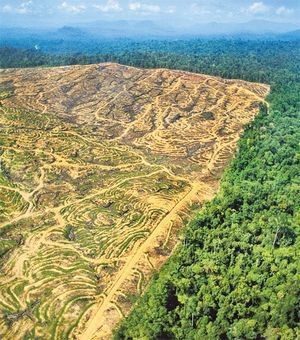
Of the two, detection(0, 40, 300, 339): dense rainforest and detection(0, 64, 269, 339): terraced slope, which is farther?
detection(0, 64, 269, 339): terraced slope

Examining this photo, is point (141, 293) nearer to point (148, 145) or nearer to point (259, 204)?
point (259, 204)

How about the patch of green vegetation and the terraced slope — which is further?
the terraced slope

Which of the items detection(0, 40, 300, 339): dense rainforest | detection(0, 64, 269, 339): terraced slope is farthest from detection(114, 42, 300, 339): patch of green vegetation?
detection(0, 64, 269, 339): terraced slope

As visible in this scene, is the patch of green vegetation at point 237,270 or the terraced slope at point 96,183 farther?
the terraced slope at point 96,183

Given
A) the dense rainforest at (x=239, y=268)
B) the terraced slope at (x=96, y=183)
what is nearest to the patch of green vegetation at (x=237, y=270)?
the dense rainforest at (x=239, y=268)

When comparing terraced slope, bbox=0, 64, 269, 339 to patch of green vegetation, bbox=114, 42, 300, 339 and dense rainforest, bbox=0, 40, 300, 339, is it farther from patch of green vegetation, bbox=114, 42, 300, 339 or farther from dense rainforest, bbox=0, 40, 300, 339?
dense rainforest, bbox=0, 40, 300, 339

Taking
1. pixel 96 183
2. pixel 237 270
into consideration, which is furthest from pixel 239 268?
pixel 96 183

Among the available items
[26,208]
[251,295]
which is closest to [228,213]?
[251,295]

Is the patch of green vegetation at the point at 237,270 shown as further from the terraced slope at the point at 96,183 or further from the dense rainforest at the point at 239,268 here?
the terraced slope at the point at 96,183
